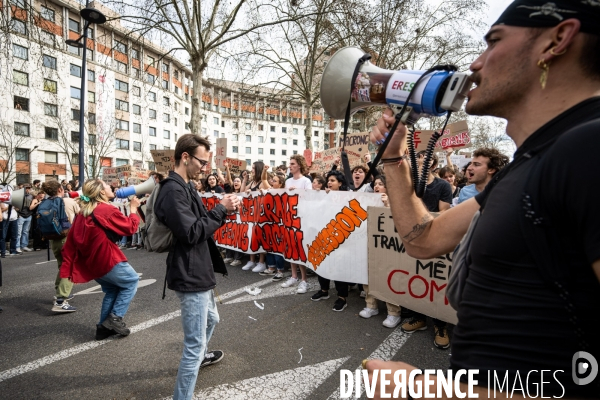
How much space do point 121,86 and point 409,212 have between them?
171 feet

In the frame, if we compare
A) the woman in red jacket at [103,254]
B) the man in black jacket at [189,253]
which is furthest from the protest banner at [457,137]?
the woman in red jacket at [103,254]

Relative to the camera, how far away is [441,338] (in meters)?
3.42

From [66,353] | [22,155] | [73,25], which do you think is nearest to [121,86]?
[73,25]

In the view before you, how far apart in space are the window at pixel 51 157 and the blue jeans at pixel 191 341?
1713 inches

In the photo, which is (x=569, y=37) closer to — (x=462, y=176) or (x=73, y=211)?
(x=73, y=211)

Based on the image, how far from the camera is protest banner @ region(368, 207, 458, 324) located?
358 centimetres

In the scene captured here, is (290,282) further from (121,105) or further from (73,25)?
(121,105)

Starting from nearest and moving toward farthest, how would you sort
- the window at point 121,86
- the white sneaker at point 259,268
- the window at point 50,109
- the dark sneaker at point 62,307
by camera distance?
the dark sneaker at point 62,307
the white sneaker at point 259,268
the window at point 50,109
the window at point 121,86

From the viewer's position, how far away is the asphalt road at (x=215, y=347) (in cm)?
277

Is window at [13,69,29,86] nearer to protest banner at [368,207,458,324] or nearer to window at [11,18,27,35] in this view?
window at [11,18,27,35]

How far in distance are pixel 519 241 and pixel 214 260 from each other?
8.41 ft

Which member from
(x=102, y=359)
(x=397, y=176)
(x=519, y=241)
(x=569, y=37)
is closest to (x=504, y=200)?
(x=519, y=241)

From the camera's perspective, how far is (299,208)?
5.48m

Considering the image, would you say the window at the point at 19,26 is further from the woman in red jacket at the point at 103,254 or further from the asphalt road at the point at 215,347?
the asphalt road at the point at 215,347
